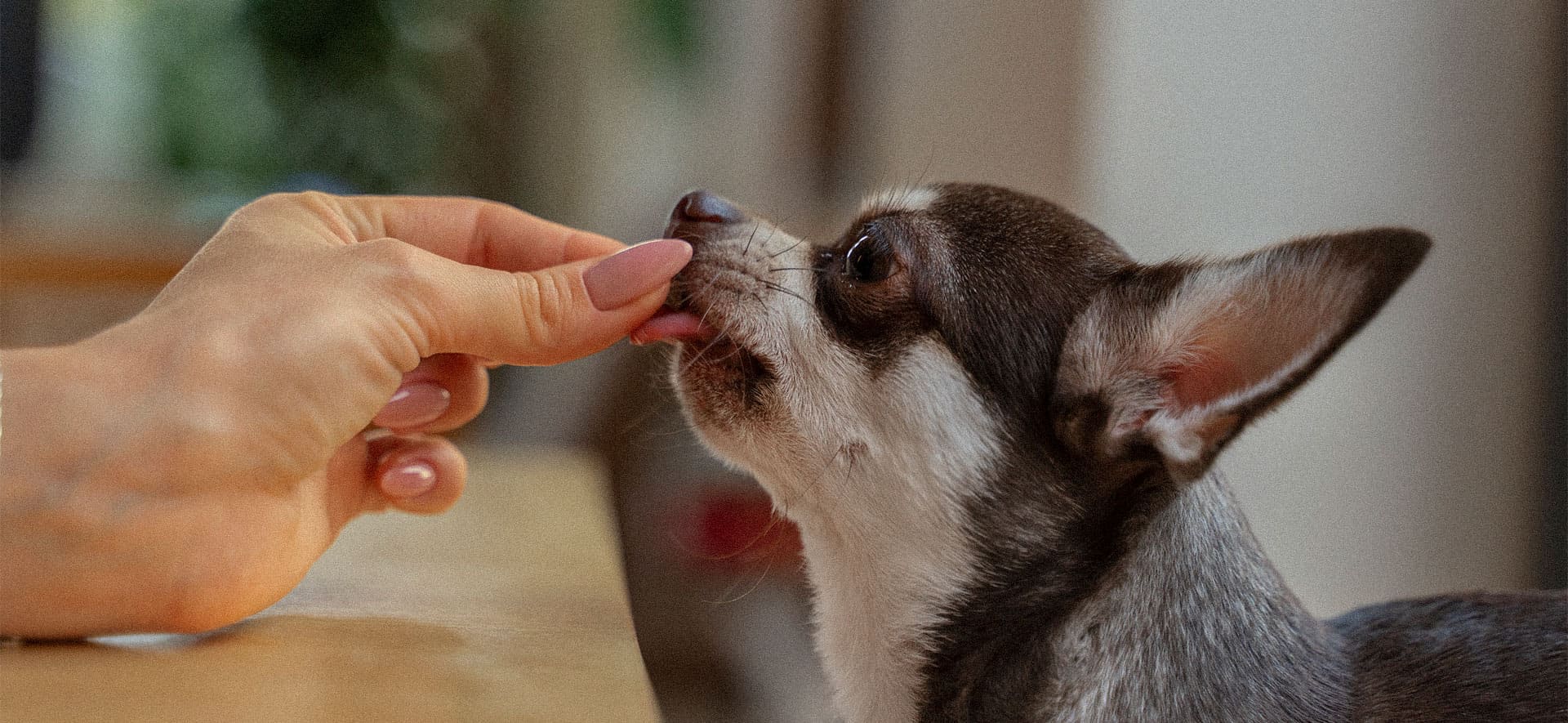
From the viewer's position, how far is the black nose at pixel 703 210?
134 centimetres

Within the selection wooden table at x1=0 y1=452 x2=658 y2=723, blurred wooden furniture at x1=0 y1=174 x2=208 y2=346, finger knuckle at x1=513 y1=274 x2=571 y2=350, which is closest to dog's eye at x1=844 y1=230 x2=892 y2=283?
finger knuckle at x1=513 y1=274 x2=571 y2=350

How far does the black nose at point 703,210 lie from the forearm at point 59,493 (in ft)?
2.05

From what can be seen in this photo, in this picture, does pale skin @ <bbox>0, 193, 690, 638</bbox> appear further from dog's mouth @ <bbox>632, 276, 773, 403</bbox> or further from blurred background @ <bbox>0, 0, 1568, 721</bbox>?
blurred background @ <bbox>0, 0, 1568, 721</bbox>

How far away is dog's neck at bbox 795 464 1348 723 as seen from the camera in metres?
1.08

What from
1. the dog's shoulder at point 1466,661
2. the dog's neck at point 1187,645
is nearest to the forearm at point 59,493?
the dog's neck at point 1187,645

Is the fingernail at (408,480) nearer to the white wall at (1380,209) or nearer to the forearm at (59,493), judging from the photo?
the forearm at (59,493)

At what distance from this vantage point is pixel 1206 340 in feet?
3.57

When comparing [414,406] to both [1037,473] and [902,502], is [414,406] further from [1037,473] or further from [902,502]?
[1037,473]

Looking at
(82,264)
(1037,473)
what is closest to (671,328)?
(1037,473)

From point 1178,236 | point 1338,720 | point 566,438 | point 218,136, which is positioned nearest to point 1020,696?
point 1338,720

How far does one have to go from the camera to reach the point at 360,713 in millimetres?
837

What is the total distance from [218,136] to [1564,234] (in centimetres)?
430

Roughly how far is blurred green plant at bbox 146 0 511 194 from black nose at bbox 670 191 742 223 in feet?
10.1

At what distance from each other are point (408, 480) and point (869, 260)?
60 centimetres
